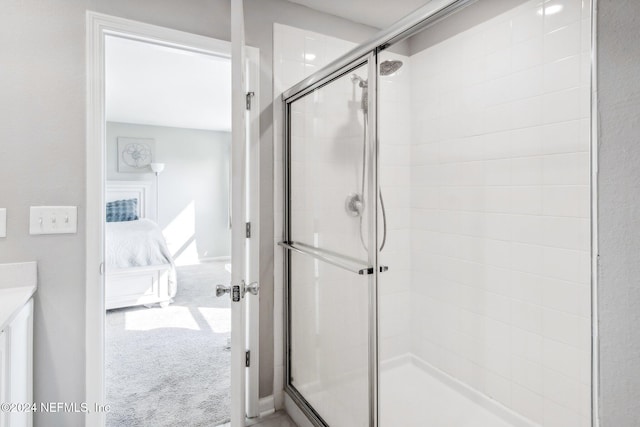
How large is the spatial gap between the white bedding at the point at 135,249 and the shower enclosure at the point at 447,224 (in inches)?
102

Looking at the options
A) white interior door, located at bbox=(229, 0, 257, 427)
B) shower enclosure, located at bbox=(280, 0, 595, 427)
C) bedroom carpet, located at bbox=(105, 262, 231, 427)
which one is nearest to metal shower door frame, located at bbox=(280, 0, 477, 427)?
shower enclosure, located at bbox=(280, 0, 595, 427)

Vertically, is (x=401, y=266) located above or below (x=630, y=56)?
below

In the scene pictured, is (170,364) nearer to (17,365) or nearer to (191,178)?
(17,365)

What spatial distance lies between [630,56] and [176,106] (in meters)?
5.10

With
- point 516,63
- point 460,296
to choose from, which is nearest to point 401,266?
point 460,296

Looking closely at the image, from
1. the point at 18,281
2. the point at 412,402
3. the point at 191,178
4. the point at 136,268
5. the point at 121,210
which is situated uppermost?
the point at 191,178

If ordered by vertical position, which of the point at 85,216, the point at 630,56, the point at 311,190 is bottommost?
the point at 85,216

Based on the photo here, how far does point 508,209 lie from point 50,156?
2.31 meters

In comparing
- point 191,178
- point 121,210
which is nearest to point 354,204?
point 121,210

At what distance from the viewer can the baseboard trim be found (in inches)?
79.4

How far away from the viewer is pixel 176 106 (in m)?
4.82

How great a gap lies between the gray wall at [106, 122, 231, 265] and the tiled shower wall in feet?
15.1

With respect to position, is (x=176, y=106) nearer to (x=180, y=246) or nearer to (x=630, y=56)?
(x=180, y=246)

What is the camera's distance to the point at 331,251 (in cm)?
169
